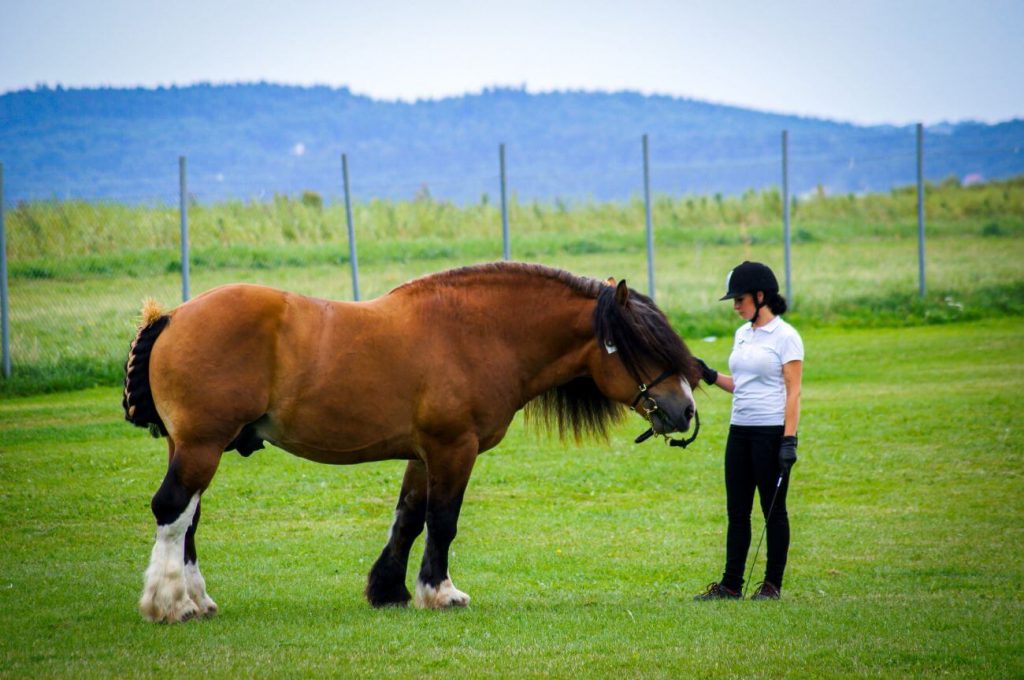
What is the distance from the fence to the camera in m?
17.8

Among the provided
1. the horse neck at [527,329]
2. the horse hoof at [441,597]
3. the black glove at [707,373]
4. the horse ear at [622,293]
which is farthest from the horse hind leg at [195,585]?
the black glove at [707,373]

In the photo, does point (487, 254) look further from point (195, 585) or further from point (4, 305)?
point (195, 585)

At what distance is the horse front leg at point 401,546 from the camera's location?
775 centimetres

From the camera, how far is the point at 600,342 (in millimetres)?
7637

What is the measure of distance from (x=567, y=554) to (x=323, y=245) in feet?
45.3

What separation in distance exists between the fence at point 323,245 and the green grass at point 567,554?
1433mm

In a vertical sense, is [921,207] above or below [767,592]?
above

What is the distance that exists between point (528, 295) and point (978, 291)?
16.9 metres

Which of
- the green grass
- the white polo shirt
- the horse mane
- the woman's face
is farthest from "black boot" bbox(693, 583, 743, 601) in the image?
the woman's face

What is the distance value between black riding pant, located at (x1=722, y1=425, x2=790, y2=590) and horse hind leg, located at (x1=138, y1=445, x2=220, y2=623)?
131 inches

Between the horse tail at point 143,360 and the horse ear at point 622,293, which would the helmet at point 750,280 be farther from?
the horse tail at point 143,360

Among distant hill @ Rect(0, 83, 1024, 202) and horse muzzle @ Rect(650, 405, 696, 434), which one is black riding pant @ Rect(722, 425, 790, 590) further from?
distant hill @ Rect(0, 83, 1024, 202)

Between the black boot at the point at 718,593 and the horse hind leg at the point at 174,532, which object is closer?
the horse hind leg at the point at 174,532

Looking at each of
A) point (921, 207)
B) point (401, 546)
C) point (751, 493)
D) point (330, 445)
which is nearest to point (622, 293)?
Result: point (751, 493)
